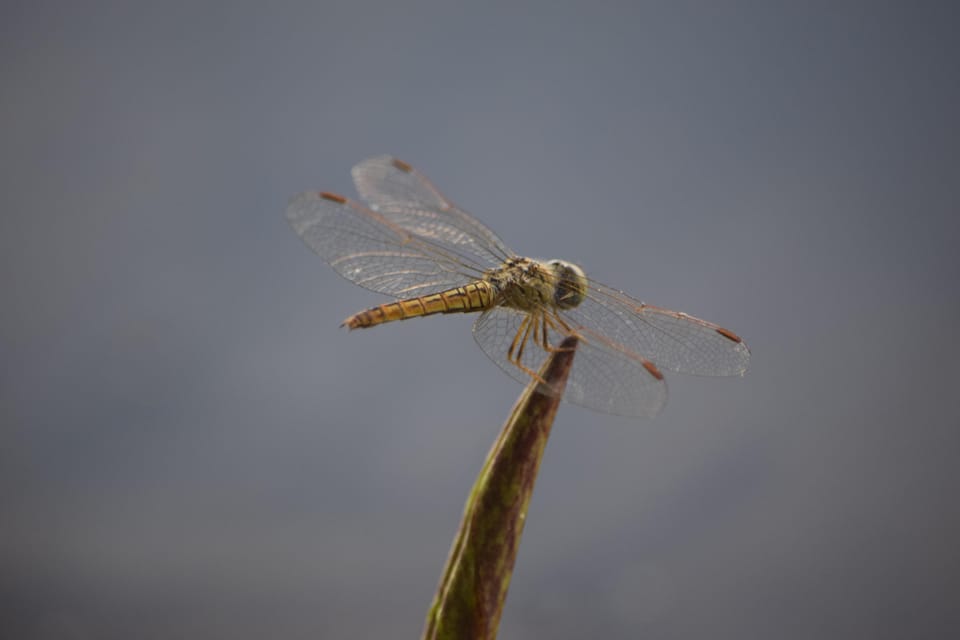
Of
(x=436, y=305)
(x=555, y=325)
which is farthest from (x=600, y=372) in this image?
(x=436, y=305)

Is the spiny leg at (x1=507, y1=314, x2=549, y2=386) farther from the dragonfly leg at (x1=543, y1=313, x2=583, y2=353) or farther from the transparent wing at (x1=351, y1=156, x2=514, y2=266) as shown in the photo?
the transparent wing at (x1=351, y1=156, x2=514, y2=266)

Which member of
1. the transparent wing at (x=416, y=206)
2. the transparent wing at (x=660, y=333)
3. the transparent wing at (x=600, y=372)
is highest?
the transparent wing at (x=416, y=206)

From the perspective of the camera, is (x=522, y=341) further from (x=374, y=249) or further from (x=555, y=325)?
(x=374, y=249)

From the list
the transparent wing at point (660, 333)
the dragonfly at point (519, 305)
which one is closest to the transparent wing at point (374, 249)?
the dragonfly at point (519, 305)

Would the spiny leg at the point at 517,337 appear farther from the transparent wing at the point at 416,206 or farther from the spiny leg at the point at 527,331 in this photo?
the transparent wing at the point at 416,206

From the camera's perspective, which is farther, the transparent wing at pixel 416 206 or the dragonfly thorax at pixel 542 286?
the transparent wing at pixel 416 206

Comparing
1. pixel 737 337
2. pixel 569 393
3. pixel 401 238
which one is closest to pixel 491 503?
pixel 569 393
